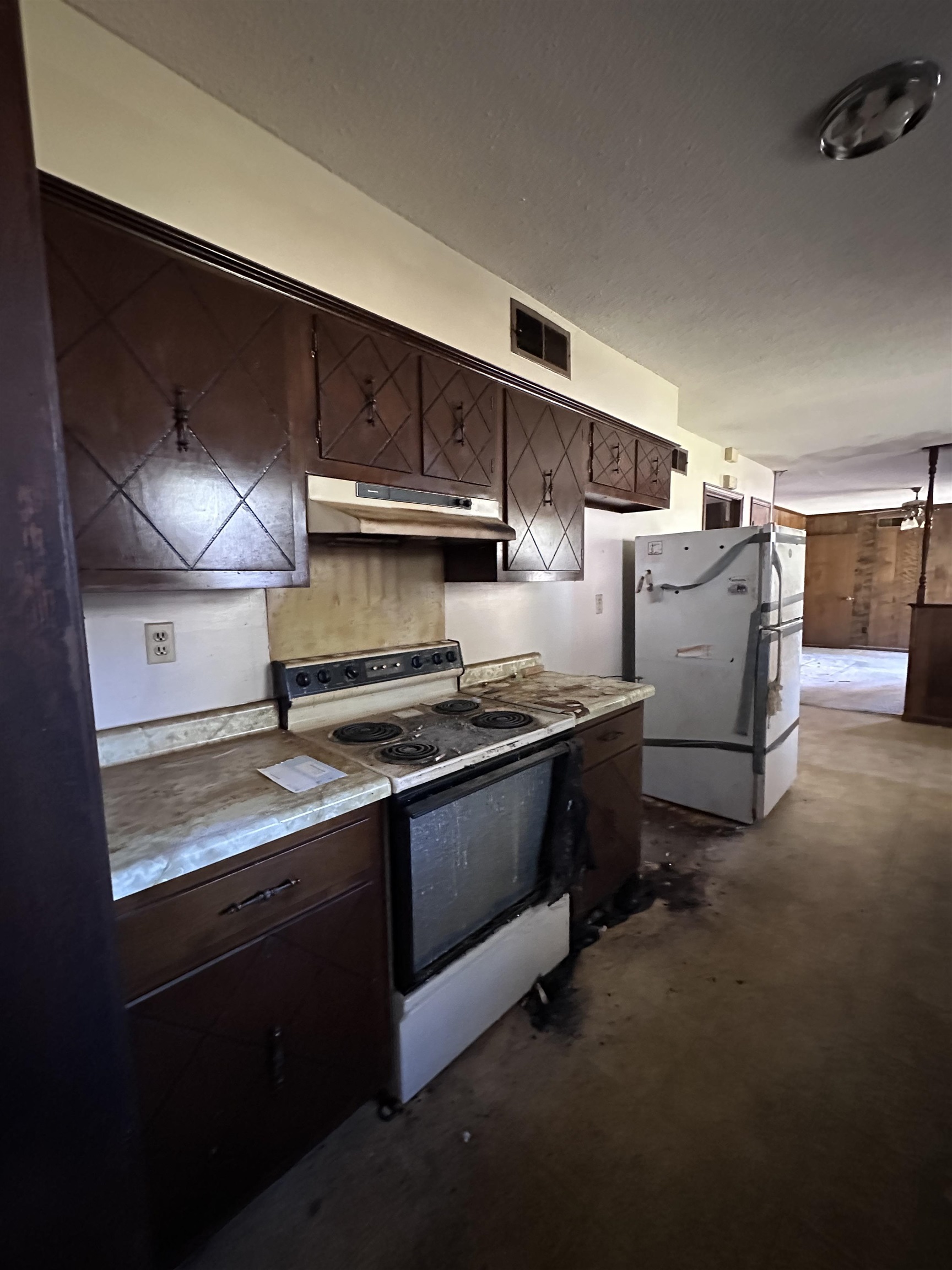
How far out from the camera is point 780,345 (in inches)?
116

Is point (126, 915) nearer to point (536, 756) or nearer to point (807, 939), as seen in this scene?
point (536, 756)

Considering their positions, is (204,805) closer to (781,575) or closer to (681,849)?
(681,849)

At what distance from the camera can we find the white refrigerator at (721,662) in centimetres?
296

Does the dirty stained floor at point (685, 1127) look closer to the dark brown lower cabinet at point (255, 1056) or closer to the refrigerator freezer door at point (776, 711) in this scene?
the dark brown lower cabinet at point (255, 1056)

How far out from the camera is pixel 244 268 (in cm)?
141

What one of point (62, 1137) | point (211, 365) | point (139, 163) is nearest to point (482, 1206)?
point (62, 1137)

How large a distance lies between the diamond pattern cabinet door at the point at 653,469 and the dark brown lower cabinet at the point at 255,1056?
104 inches

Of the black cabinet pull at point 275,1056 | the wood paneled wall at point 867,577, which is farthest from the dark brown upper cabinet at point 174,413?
the wood paneled wall at point 867,577

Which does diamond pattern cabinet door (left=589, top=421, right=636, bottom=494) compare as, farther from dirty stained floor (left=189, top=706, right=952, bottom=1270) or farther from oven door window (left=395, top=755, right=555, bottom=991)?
dirty stained floor (left=189, top=706, right=952, bottom=1270)

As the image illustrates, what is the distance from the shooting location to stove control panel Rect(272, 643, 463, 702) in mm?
1783

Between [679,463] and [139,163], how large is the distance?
3.70 meters

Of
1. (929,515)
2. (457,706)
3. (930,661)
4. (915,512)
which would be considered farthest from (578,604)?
(915,512)

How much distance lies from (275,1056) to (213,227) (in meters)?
2.05

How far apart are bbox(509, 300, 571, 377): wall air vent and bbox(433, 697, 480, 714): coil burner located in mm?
1525
